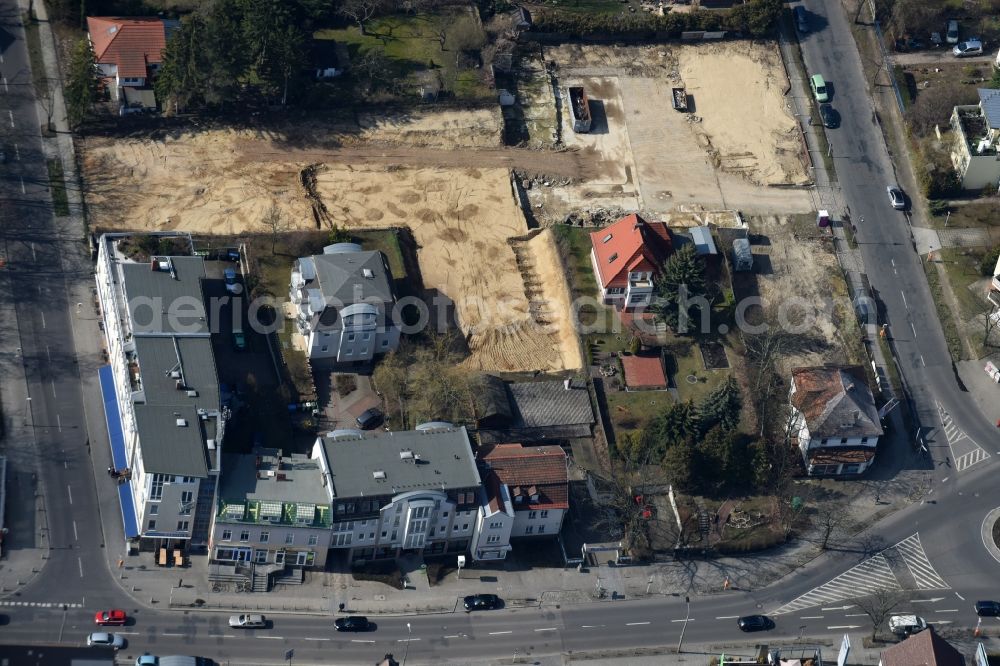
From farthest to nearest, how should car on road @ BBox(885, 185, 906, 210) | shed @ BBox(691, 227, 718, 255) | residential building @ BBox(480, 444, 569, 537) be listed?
car on road @ BBox(885, 185, 906, 210), shed @ BBox(691, 227, 718, 255), residential building @ BBox(480, 444, 569, 537)

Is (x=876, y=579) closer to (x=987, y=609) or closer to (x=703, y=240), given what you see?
(x=987, y=609)

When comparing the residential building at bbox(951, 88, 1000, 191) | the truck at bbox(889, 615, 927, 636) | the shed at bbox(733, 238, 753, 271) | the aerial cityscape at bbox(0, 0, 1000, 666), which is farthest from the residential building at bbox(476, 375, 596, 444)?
the residential building at bbox(951, 88, 1000, 191)

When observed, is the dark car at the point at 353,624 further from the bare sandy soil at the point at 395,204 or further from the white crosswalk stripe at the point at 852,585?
the white crosswalk stripe at the point at 852,585

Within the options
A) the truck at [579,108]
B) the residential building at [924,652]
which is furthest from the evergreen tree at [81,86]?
the residential building at [924,652]

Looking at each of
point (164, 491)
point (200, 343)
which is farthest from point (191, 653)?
point (200, 343)

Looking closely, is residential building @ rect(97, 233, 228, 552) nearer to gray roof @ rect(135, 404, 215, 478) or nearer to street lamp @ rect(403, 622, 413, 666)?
gray roof @ rect(135, 404, 215, 478)

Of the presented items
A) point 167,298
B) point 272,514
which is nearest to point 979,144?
point 167,298
